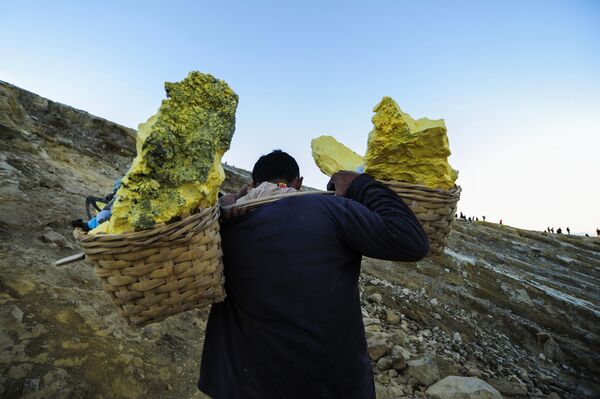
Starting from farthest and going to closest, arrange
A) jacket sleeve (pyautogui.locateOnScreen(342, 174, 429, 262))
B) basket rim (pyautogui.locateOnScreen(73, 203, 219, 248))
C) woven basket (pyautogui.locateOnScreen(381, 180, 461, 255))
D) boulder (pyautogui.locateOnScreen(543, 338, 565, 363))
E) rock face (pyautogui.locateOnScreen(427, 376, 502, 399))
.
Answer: boulder (pyautogui.locateOnScreen(543, 338, 565, 363)) < rock face (pyautogui.locateOnScreen(427, 376, 502, 399)) < woven basket (pyautogui.locateOnScreen(381, 180, 461, 255)) < jacket sleeve (pyautogui.locateOnScreen(342, 174, 429, 262)) < basket rim (pyautogui.locateOnScreen(73, 203, 219, 248))

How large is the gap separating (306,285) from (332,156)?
0.78 meters

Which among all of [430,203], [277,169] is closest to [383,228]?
[430,203]

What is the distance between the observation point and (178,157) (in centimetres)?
105

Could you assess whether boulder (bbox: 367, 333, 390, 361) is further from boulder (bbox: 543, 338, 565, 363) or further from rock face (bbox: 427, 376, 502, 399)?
boulder (bbox: 543, 338, 565, 363)

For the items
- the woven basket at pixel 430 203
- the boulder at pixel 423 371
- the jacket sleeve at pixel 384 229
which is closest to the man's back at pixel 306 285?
the jacket sleeve at pixel 384 229

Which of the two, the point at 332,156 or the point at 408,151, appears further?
the point at 332,156

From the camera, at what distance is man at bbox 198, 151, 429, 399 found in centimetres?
122

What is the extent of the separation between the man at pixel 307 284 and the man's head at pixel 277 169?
45cm

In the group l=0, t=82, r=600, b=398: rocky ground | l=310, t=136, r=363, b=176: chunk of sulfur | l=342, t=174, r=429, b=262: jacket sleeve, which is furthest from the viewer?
l=0, t=82, r=600, b=398: rocky ground

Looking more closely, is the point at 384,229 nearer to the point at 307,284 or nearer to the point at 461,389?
the point at 307,284

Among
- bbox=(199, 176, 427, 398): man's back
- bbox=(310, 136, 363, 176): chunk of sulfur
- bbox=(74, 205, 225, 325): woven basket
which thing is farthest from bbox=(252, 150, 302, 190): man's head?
bbox=(74, 205, 225, 325): woven basket

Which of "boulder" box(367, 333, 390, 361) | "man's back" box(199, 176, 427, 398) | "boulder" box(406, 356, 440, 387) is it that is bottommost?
"boulder" box(406, 356, 440, 387)

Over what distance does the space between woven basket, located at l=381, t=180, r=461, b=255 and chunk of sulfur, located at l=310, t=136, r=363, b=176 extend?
0.33m

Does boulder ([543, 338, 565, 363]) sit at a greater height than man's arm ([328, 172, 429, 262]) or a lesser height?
lesser
